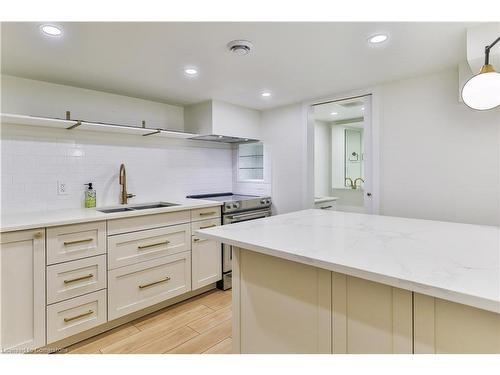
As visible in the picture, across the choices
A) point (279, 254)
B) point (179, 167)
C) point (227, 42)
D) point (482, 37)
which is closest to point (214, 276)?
point (179, 167)

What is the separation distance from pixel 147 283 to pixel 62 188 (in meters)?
1.15

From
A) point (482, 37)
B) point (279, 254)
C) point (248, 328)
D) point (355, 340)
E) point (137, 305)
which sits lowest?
point (137, 305)

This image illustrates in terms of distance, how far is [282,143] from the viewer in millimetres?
3463

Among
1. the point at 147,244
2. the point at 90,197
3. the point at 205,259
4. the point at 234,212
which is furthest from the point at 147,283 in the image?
the point at 234,212

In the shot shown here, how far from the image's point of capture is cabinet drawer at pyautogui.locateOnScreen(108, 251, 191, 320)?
2.20 m

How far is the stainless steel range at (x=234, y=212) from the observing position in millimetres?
2984

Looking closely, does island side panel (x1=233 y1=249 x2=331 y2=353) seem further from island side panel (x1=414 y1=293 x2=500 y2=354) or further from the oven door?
the oven door

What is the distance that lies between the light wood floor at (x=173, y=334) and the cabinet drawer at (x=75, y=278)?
40 cm

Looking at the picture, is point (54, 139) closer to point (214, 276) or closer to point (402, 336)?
point (214, 276)

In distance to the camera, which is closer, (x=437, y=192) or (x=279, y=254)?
(x=279, y=254)

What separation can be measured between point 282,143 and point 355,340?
8.74 feet

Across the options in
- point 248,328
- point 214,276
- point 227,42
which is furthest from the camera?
point 214,276

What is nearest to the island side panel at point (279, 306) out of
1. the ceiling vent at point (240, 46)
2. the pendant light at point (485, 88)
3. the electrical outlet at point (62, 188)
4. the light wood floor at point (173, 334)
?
the light wood floor at point (173, 334)

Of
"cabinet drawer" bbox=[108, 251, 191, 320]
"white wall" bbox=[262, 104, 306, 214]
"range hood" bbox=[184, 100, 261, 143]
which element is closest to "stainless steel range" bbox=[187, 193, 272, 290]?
"white wall" bbox=[262, 104, 306, 214]
